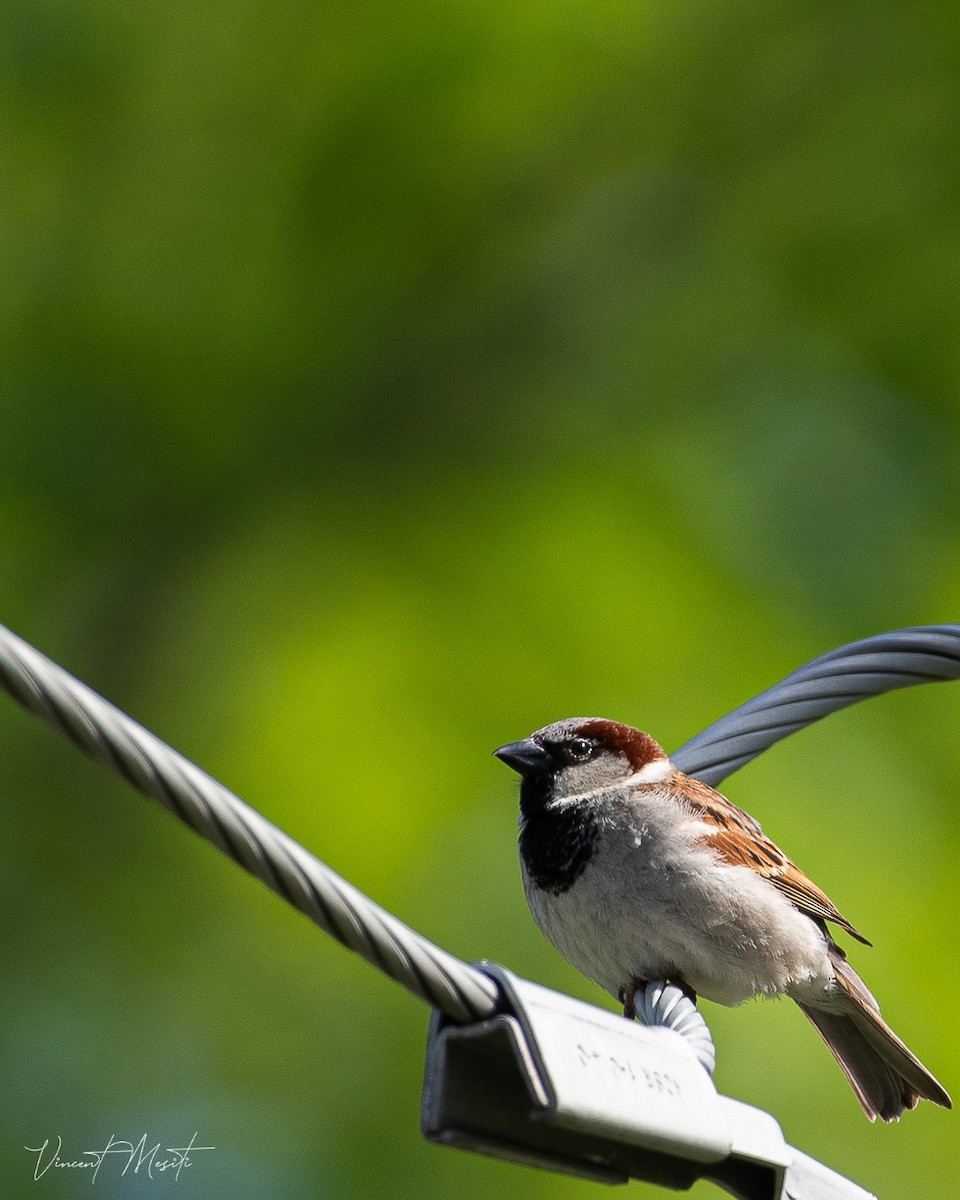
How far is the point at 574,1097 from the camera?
104 centimetres

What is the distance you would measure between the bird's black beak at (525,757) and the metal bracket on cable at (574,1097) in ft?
4.98

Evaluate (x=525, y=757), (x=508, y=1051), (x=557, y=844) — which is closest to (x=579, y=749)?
(x=525, y=757)

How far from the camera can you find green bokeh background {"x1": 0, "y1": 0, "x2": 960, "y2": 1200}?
3688 millimetres

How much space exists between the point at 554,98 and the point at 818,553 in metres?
1.72

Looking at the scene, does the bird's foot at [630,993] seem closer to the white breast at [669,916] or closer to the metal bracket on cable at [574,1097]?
the white breast at [669,916]

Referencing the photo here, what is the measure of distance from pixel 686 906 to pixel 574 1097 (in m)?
1.32

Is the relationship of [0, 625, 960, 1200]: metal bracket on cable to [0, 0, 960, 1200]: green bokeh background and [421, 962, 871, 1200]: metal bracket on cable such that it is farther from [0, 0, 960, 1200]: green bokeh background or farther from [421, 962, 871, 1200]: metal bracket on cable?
[0, 0, 960, 1200]: green bokeh background

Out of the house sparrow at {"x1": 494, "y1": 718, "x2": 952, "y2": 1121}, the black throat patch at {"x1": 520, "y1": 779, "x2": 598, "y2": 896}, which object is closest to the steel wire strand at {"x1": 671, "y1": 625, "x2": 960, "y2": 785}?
the house sparrow at {"x1": 494, "y1": 718, "x2": 952, "y2": 1121}

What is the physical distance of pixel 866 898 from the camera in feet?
12.0

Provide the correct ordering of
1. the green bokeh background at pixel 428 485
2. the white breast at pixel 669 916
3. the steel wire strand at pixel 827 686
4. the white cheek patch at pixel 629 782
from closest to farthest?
1. the steel wire strand at pixel 827 686
2. the white breast at pixel 669 916
3. the white cheek patch at pixel 629 782
4. the green bokeh background at pixel 428 485

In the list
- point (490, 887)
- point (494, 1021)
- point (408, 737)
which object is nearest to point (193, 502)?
point (408, 737)

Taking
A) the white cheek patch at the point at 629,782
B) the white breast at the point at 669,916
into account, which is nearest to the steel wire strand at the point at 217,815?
the white breast at the point at 669,916

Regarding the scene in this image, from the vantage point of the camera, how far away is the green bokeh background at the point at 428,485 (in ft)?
12.1

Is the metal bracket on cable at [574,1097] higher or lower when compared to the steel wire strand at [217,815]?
lower
